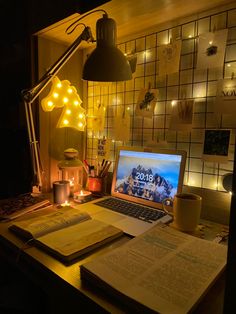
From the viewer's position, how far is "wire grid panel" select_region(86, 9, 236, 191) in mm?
854

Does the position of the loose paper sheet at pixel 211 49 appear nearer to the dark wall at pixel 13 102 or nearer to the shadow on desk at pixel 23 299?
the dark wall at pixel 13 102

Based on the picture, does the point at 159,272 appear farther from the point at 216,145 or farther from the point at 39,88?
the point at 39,88

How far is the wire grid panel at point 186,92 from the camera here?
2.80 ft

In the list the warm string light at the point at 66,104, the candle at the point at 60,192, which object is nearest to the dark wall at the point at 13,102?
the warm string light at the point at 66,104

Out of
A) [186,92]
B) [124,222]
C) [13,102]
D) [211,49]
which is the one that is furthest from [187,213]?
[13,102]

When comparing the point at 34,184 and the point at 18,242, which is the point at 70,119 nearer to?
the point at 34,184

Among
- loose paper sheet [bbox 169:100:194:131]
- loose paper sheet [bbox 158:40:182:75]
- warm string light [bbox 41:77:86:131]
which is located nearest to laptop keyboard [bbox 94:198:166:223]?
loose paper sheet [bbox 169:100:194:131]

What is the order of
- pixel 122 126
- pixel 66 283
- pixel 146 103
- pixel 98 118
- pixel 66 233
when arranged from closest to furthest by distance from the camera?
pixel 66 283 → pixel 66 233 → pixel 146 103 → pixel 122 126 → pixel 98 118

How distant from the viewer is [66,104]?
123cm

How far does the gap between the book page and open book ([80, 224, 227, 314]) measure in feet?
0.78

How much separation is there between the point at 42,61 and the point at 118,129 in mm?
499

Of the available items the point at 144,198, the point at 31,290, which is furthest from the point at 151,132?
the point at 31,290

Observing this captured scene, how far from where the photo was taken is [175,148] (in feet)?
3.30

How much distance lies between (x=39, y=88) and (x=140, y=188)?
24.0 inches
